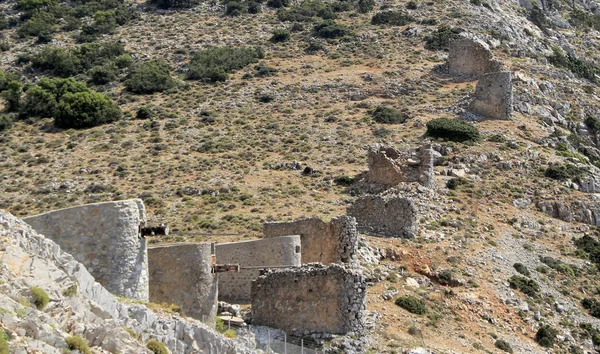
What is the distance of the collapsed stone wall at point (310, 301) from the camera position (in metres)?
22.3

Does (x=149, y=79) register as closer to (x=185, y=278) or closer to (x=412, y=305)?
(x=412, y=305)

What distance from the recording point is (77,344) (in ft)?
35.6

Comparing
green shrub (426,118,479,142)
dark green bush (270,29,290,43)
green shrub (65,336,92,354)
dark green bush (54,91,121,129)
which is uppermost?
green shrub (65,336,92,354)

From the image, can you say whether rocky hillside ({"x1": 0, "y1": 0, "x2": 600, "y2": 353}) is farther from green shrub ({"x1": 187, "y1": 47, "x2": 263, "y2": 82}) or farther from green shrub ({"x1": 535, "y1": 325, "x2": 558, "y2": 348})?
green shrub ({"x1": 187, "y1": 47, "x2": 263, "y2": 82})

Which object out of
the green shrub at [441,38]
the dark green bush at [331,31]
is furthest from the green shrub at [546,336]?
the dark green bush at [331,31]

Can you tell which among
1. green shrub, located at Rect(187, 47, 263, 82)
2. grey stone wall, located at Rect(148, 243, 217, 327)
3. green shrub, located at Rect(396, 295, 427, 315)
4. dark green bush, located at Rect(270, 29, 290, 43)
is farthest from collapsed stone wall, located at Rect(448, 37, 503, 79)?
grey stone wall, located at Rect(148, 243, 217, 327)

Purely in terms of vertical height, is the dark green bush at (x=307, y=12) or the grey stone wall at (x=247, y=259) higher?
the grey stone wall at (x=247, y=259)

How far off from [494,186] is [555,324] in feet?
50.5

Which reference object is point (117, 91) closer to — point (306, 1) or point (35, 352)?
point (306, 1)

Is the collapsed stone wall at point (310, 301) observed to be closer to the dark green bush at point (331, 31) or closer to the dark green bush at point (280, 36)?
the dark green bush at point (331, 31)

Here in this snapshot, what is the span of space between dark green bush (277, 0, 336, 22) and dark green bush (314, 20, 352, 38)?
423 centimetres

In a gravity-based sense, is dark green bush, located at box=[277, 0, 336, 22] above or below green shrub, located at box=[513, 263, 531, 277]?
below

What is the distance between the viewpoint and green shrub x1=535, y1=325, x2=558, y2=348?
28.9 meters

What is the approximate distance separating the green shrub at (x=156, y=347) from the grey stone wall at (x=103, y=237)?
455 cm
